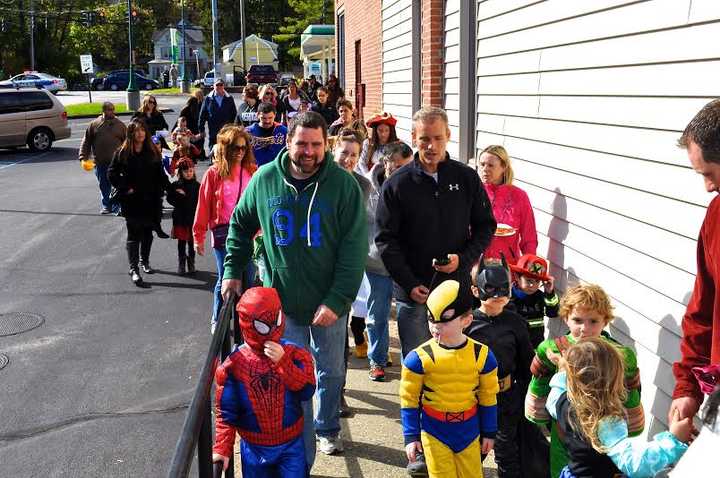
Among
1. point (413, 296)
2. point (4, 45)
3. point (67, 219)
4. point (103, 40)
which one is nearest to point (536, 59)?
point (413, 296)

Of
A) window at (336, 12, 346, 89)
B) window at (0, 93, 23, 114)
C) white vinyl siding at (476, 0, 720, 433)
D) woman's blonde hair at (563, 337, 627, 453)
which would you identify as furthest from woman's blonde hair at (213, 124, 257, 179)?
window at (0, 93, 23, 114)

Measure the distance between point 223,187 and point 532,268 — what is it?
2.85m

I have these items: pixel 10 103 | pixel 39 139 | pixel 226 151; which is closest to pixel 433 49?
pixel 226 151

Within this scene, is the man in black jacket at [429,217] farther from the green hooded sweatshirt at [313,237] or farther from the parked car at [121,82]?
the parked car at [121,82]

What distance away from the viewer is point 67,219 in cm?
1323

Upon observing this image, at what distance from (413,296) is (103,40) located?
87714mm

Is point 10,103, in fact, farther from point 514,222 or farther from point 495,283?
point 495,283

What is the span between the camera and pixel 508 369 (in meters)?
4.11

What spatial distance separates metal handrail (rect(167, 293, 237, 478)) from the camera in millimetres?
2264

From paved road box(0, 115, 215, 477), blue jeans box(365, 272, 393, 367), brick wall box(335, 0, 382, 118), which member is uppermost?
brick wall box(335, 0, 382, 118)

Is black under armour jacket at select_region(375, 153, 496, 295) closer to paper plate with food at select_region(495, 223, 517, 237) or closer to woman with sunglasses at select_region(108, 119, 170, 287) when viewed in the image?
paper plate with food at select_region(495, 223, 517, 237)

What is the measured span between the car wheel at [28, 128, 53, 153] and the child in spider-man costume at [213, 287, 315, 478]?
22805mm

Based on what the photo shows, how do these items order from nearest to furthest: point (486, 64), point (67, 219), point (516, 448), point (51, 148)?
point (516, 448)
point (486, 64)
point (67, 219)
point (51, 148)

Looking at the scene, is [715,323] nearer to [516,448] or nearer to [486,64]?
[516,448]
